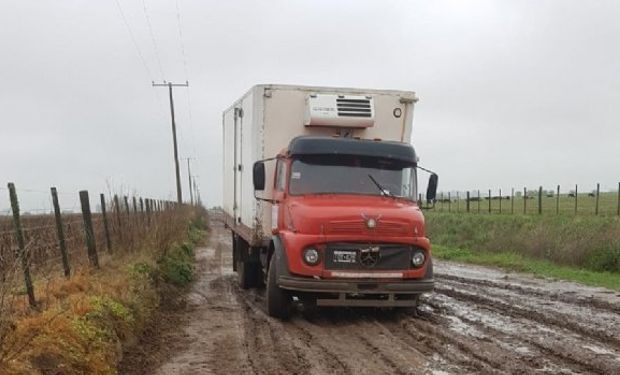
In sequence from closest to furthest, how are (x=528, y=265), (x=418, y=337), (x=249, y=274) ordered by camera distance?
(x=418, y=337) → (x=249, y=274) → (x=528, y=265)

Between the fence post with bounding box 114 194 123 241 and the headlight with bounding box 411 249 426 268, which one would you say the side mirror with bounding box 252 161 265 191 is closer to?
the headlight with bounding box 411 249 426 268

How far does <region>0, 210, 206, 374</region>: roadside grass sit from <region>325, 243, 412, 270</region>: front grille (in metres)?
2.85

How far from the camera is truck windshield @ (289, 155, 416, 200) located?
10281mm

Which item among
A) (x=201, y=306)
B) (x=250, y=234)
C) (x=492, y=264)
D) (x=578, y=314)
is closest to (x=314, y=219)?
(x=250, y=234)

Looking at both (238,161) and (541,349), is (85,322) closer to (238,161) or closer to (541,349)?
(541,349)

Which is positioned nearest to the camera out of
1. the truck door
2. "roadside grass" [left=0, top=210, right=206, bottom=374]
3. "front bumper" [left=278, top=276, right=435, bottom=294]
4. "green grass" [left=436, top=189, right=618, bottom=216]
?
"roadside grass" [left=0, top=210, right=206, bottom=374]

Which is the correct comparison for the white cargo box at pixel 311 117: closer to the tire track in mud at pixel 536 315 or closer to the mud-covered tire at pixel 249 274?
the mud-covered tire at pixel 249 274

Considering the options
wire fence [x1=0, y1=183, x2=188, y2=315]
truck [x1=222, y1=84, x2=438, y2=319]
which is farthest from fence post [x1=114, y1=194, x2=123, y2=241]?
truck [x1=222, y1=84, x2=438, y2=319]

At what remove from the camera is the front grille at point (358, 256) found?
9308 mm

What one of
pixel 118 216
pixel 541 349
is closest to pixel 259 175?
pixel 541 349

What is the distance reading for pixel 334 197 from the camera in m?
10.1

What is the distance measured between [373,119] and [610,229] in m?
10.3

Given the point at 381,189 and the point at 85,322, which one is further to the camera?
the point at 381,189

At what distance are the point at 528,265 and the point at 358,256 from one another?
1024 cm
